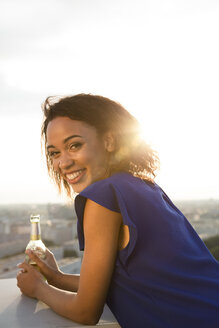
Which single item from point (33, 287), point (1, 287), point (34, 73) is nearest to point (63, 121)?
point (33, 287)

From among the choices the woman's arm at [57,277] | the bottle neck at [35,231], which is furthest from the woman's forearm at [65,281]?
the bottle neck at [35,231]

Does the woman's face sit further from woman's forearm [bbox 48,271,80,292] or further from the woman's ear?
woman's forearm [bbox 48,271,80,292]

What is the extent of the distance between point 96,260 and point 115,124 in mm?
367

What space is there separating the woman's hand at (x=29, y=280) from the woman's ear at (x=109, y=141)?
359 mm

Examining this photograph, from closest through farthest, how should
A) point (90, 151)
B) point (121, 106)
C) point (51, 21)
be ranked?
point (90, 151)
point (121, 106)
point (51, 21)

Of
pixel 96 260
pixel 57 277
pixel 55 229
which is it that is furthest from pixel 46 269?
pixel 55 229

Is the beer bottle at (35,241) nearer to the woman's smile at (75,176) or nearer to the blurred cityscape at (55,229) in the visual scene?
the woman's smile at (75,176)

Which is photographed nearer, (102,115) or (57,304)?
(57,304)

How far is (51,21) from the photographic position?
2.25 m

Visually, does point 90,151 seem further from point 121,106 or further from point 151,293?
point 151,293

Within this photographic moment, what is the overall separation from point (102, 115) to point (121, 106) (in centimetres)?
8

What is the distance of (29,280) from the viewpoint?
86 centimetres

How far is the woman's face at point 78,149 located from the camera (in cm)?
80

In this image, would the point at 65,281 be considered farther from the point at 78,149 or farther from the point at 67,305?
the point at 78,149
